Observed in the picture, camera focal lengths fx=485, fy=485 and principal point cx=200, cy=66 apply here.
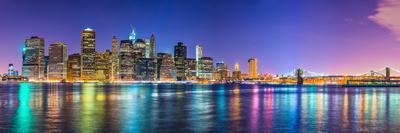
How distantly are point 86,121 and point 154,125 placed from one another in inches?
210

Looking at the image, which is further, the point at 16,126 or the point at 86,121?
the point at 86,121

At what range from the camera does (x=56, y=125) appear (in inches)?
1222

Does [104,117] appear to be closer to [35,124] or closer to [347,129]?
[35,124]

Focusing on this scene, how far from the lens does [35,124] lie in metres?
32.0

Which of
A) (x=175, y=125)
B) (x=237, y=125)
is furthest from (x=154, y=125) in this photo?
(x=237, y=125)

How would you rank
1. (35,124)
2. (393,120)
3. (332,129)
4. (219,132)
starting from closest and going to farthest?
(219,132)
(332,129)
(35,124)
(393,120)

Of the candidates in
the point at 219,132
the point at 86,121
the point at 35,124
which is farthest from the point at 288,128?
the point at 35,124

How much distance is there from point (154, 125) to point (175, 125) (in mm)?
1402

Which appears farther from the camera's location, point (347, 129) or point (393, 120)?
point (393, 120)

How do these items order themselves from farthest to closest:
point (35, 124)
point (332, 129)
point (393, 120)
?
point (393, 120), point (35, 124), point (332, 129)

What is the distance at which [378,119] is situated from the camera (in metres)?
37.3

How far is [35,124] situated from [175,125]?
9.27 meters

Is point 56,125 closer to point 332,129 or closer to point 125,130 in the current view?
point 125,130

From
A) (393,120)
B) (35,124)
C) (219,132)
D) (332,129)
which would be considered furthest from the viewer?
(393,120)
